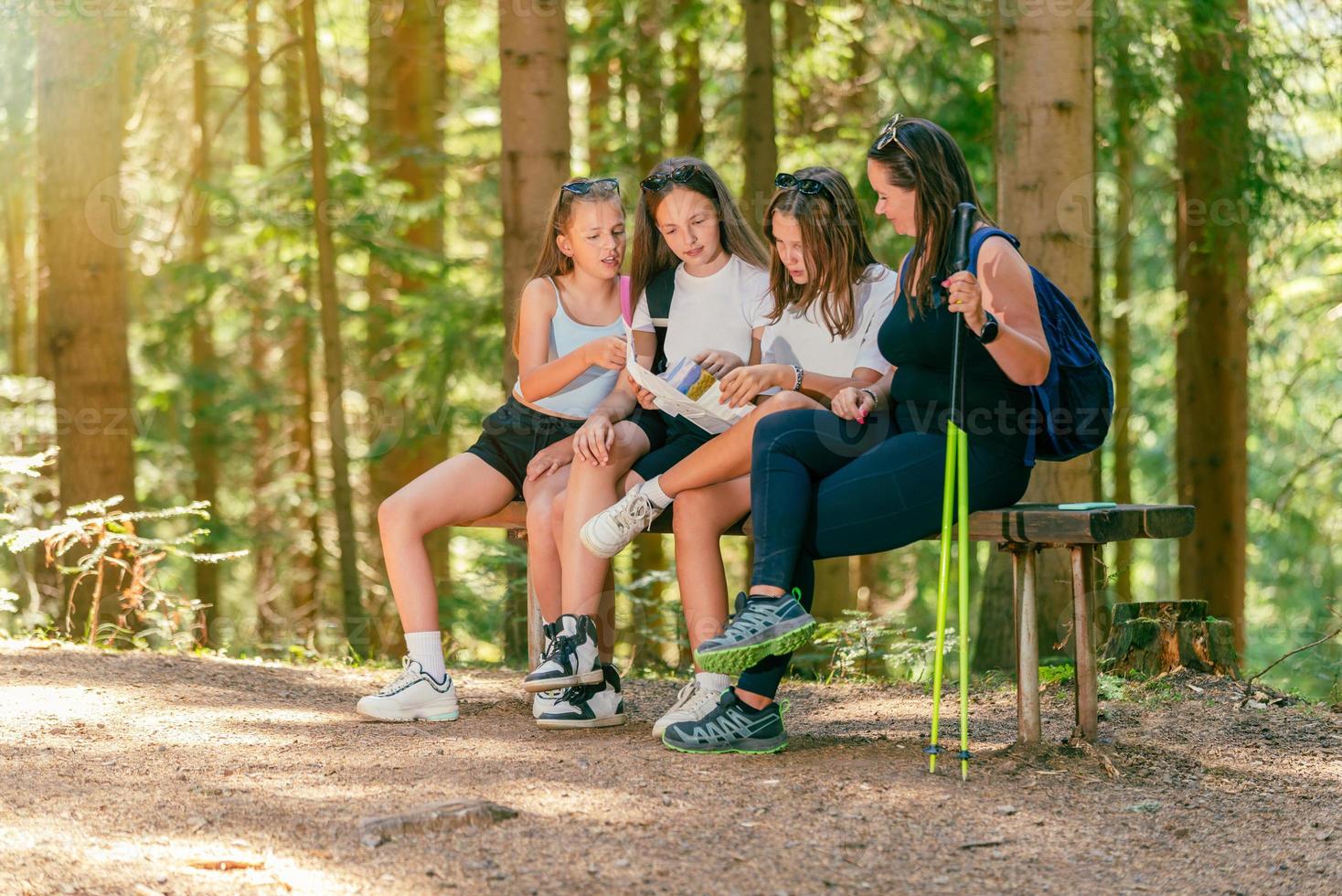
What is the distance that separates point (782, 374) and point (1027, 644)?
1110mm

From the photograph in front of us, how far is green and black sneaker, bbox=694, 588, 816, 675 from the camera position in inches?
147

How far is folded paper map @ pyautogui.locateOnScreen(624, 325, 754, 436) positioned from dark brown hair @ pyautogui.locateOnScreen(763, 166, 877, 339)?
0.40 meters

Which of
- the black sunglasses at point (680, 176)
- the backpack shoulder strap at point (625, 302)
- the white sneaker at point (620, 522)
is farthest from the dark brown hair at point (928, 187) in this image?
the backpack shoulder strap at point (625, 302)

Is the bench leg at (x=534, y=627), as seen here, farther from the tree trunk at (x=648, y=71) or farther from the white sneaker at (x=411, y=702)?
the tree trunk at (x=648, y=71)

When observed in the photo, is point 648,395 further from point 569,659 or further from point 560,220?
point 569,659

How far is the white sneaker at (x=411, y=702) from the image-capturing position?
464 cm

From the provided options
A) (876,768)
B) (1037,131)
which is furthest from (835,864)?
(1037,131)

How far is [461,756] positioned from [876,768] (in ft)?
4.00

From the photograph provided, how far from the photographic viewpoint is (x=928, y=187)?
3980mm

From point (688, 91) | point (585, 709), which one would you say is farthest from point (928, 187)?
point (688, 91)

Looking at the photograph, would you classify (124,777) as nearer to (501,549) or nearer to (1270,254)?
(501,549)

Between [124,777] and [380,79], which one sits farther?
[380,79]

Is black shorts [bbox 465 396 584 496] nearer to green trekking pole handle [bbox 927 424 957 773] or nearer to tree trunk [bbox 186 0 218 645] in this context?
green trekking pole handle [bbox 927 424 957 773]

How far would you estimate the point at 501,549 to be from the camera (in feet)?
25.7
